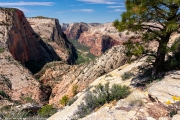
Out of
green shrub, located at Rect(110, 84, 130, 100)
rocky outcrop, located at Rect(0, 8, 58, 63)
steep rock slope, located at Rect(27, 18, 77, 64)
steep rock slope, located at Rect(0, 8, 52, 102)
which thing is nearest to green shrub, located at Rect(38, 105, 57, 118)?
green shrub, located at Rect(110, 84, 130, 100)

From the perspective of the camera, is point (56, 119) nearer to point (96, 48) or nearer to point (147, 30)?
point (147, 30)

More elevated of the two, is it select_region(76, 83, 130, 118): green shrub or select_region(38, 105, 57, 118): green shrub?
select_region(76, 83, 130, 118): green shrub

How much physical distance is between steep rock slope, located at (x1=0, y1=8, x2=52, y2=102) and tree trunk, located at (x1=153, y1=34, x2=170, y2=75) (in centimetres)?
2569

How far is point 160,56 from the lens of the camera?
11.0 m

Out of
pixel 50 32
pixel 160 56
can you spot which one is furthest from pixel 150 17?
pixel 50 32

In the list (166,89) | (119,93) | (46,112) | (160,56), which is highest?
(160,56)

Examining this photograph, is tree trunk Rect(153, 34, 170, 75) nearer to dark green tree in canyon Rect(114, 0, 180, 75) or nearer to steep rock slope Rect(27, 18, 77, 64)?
dark green tree in canyon Rect(114, 0, 180, 75)

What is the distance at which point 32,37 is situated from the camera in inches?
3034

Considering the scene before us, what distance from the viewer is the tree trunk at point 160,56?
1041 centimetres

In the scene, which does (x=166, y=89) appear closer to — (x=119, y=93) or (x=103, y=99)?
(x=119, y=93)

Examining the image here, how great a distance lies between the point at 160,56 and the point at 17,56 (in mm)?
54526

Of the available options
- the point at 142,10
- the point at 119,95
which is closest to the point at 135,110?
the point at 119,95

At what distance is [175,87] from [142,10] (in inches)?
151

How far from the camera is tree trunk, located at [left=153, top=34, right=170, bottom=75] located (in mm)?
10411
